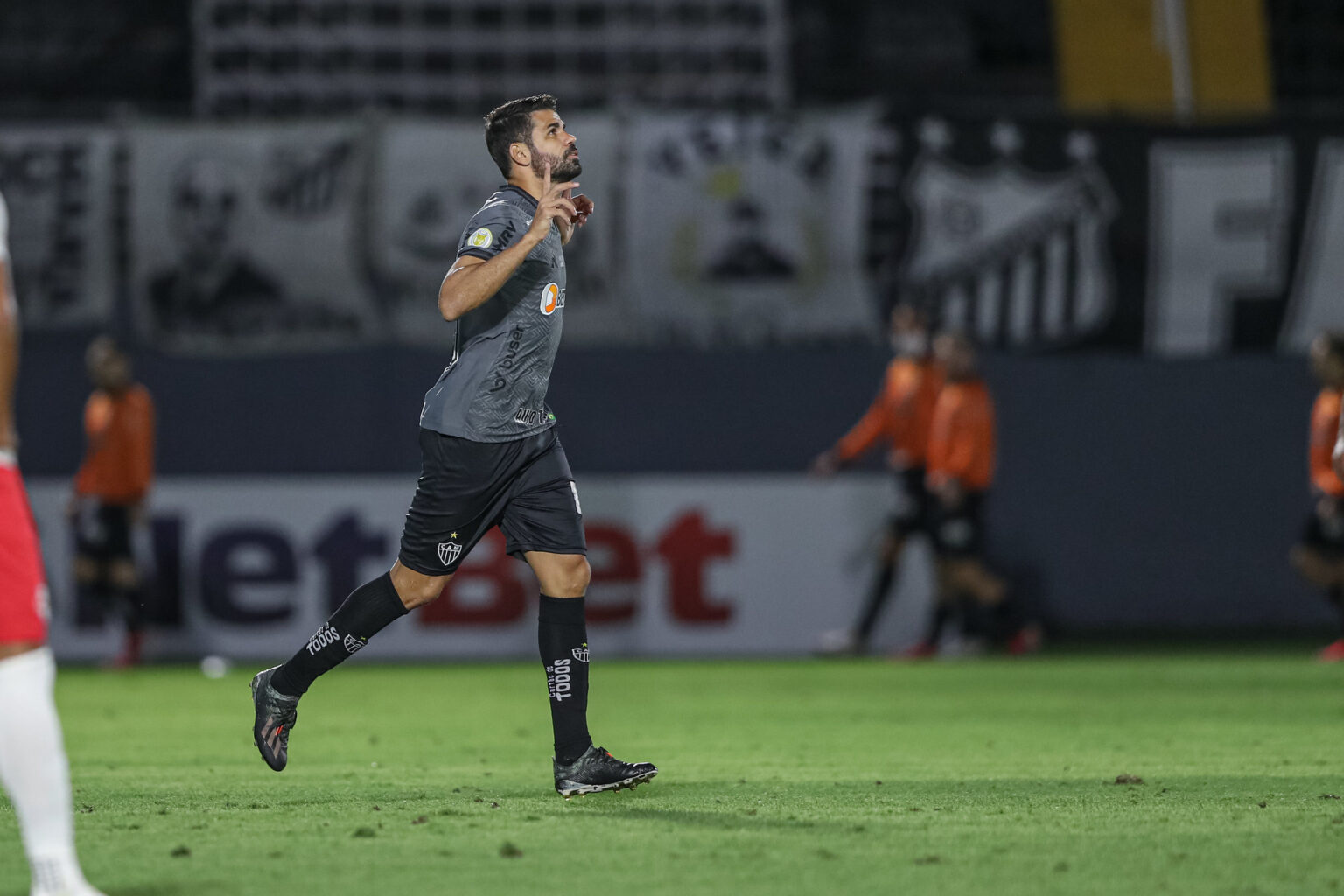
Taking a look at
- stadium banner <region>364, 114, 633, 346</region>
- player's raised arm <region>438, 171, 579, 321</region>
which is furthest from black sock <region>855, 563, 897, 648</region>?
player's raised arm <region>438, 171, 579, 321</region>

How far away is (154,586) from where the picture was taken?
43.2 ft

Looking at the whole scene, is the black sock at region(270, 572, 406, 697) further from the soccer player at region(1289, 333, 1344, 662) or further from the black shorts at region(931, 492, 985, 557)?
the soccer player at region(1289, 333, 1344, 662)

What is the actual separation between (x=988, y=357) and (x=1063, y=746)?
288 inches

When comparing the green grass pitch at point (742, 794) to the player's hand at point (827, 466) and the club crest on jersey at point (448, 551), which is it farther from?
the player's hand at point (827, 466)

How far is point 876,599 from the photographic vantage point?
508 inches

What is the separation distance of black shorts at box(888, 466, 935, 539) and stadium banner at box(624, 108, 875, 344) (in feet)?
5.37

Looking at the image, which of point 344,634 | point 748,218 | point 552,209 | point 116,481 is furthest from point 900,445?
point 552,209

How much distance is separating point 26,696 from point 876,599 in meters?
9.43

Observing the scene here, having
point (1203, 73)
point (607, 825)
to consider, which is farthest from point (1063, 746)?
point (1203, 73)

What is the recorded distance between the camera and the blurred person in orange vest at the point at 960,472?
12.6 m

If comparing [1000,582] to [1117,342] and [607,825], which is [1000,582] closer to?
[1117,342]

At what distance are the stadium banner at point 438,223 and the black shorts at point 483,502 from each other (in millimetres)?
8119

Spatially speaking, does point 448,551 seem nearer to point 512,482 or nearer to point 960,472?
point 512,482

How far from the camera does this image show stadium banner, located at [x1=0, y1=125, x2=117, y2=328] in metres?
14.1
